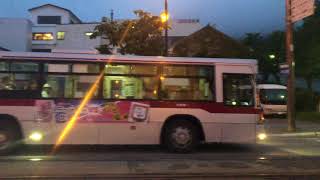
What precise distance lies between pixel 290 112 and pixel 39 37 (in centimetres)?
8298

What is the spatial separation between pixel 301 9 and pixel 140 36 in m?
18.0

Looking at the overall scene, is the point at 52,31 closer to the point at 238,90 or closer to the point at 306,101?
the point at 306,101

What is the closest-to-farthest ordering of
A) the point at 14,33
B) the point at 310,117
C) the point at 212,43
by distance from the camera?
the point at 310,117
the point at 212,43
the point at 14,33

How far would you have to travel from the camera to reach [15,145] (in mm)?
16094

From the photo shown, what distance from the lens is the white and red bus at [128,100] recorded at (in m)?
16.2

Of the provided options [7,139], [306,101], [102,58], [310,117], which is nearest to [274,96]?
[310,117]

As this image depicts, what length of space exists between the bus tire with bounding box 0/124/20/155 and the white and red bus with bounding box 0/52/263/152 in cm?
3

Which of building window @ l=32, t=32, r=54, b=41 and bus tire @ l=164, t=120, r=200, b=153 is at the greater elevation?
building window @ l=32, t=32, r=54, b=41

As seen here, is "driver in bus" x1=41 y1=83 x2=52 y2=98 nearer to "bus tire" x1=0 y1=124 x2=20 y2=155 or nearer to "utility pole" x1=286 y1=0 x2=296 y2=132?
"bus tire" x1=0 y1=124 x2=20 y2=155

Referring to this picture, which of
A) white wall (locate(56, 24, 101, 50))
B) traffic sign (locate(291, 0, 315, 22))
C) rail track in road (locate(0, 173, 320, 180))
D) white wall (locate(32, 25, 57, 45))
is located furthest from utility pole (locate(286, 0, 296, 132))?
white wall (locate(32, 25, 57, 45))

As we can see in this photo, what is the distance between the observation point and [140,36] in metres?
41.8

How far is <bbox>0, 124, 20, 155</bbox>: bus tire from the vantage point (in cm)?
1598

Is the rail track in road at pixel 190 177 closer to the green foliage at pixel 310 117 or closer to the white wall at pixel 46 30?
the green foliage at pixel 310 117

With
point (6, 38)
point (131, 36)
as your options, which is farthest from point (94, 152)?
point (6, 38)
